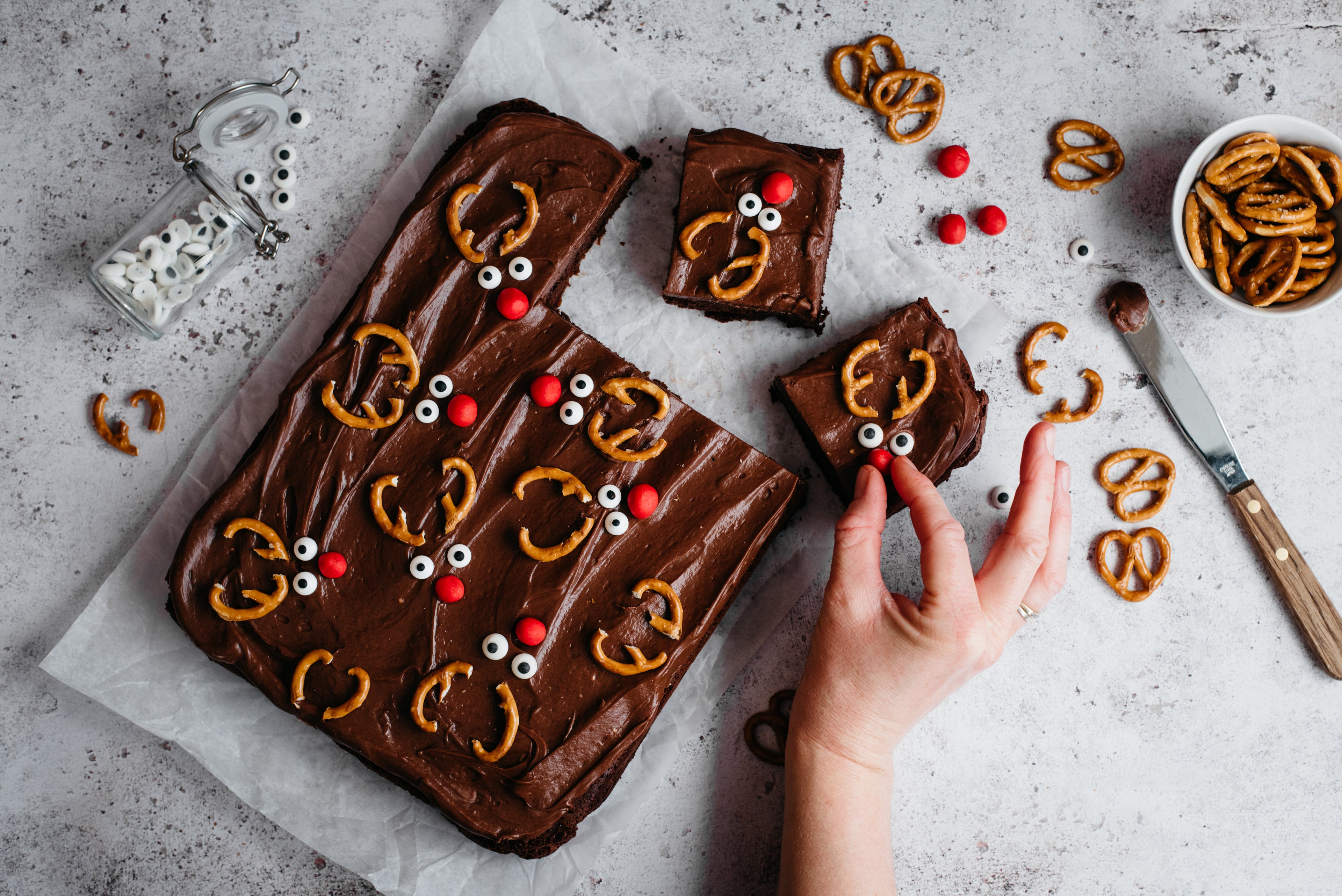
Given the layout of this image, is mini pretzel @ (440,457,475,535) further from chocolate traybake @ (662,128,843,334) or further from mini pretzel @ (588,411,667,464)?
chocolate traybake @ (662,128,843,334)

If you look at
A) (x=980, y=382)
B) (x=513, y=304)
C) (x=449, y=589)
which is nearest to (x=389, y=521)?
(x=449, y=589)

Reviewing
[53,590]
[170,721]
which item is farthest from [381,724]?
[53,590]

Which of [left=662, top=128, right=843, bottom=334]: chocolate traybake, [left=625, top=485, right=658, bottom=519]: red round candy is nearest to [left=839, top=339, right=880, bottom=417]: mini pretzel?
[left=662, top=128, right=843, bottom=334]: chocolate traybake

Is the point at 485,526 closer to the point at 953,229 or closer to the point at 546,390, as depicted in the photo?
the point at 546,390

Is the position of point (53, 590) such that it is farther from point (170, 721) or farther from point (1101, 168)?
point (1101, 168)

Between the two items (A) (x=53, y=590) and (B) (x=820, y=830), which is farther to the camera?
(A) (x=53, y=590)

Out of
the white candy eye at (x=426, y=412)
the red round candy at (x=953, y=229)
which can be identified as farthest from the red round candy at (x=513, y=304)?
the red round candy at (x=953, y=229)

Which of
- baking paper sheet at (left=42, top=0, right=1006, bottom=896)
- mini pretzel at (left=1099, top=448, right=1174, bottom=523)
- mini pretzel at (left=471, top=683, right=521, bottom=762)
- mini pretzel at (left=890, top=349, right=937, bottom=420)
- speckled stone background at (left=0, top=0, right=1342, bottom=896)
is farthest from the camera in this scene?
mini pretzel at (left=1099, top=448, right=1174, bottom=523)
